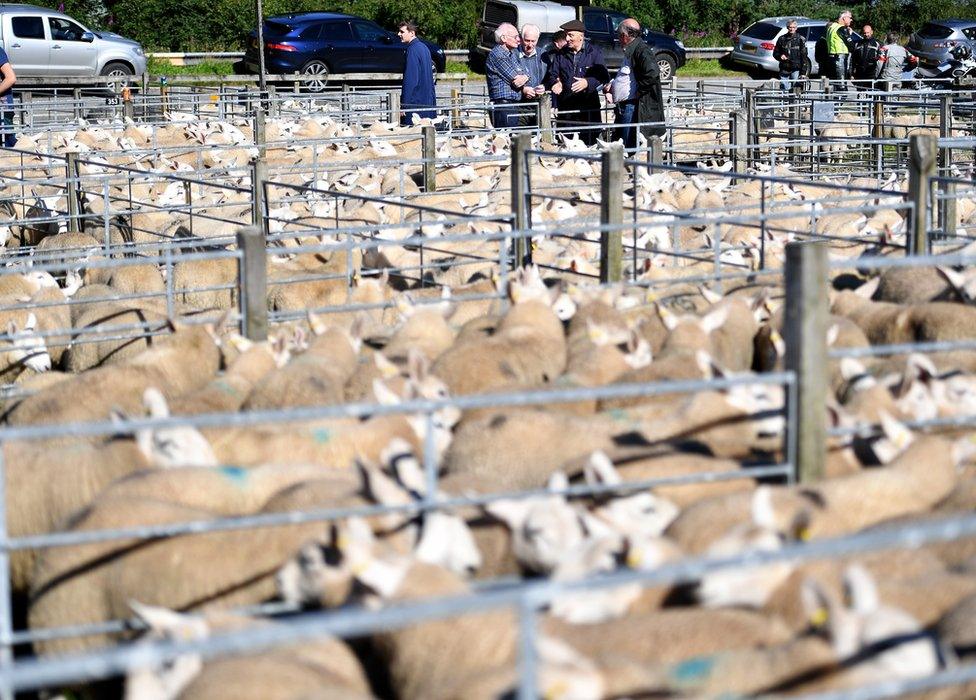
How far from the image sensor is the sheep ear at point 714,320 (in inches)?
265

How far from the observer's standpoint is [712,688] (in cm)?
333

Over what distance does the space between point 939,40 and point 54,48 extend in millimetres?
20818

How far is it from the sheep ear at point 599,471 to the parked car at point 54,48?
81.2ft

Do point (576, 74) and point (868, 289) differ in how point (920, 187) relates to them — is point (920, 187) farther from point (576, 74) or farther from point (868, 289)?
point (576, 74)

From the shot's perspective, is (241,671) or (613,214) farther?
(613,214)

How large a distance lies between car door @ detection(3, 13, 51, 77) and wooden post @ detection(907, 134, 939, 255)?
2278 cm

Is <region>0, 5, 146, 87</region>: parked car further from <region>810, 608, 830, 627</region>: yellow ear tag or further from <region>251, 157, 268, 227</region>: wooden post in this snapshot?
<region>810, 608, 830, 627</region>: yellow ear tag

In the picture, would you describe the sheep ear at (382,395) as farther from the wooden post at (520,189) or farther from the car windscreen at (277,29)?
the car windscreen at (277,29)

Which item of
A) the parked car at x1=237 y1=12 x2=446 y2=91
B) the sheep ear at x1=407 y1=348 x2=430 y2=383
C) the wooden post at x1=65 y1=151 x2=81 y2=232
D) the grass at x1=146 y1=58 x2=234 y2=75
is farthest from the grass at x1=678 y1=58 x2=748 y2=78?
the sheep ear at x1=407 y1=348 x2=430 y2=383

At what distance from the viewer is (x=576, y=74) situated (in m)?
16.1

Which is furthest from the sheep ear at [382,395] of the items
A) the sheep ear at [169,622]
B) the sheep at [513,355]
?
the sheep ear at [169,622]

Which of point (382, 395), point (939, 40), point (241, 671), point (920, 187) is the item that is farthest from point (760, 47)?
point (241, 671)

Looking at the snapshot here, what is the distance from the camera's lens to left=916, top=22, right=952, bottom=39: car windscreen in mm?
34812

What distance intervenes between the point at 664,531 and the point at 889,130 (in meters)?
17.3
